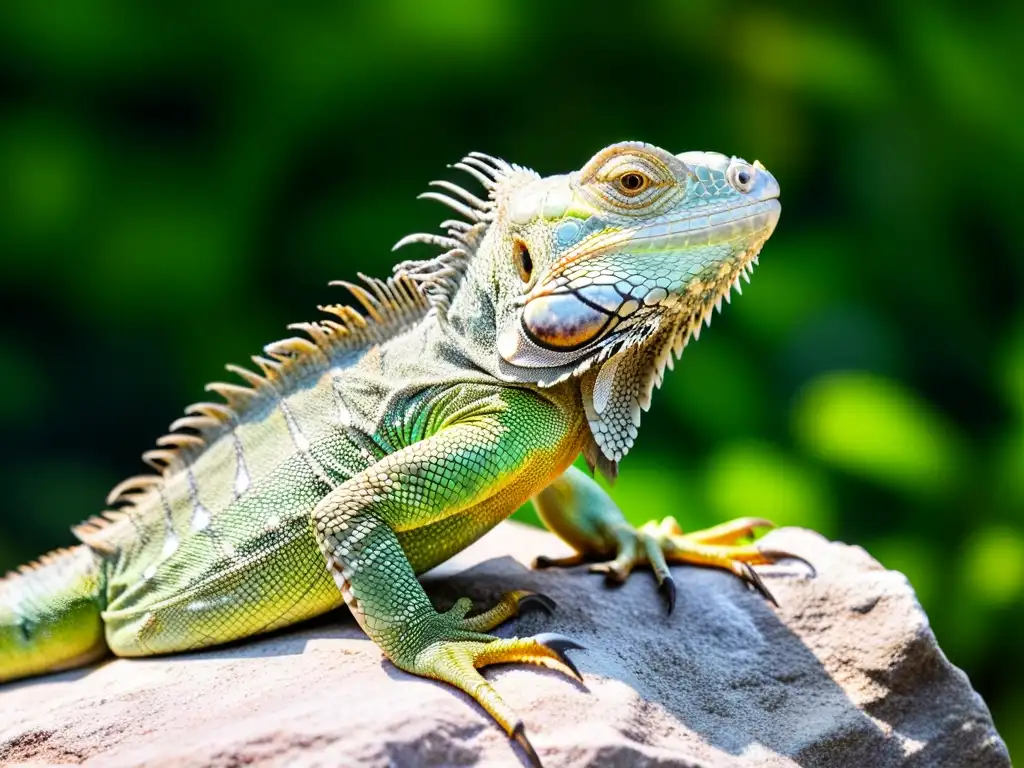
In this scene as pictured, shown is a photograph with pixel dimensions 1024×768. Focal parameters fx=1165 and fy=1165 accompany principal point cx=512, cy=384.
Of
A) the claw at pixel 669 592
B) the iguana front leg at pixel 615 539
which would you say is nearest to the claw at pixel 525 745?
the claw at pixel 669 592

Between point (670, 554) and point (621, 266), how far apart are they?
1160 millimetres

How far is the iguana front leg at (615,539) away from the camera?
3.71 m

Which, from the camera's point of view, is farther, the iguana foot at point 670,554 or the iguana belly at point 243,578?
the iguana foot at point 670,554

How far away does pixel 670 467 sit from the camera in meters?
5.84

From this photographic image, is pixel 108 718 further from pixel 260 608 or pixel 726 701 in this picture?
pixel 726 701

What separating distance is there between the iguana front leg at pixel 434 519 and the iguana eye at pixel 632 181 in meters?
0.61

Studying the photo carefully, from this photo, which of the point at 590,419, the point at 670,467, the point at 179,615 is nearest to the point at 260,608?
the point at 179,615

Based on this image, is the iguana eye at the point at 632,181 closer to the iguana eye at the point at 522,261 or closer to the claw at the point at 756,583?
the iguana eye at the point at 522,261

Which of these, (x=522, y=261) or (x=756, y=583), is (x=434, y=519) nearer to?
(x=522, y=261)

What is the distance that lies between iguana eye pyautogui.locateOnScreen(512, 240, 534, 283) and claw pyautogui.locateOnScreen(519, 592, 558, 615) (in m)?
0.87

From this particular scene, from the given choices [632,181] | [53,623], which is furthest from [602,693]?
[53,623]

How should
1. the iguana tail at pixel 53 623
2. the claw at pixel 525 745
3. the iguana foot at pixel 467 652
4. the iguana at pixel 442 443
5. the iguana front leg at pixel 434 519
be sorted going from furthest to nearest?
the iguana tail at pixel 53 623
the iguana at pixel 442 443
the iguana front leg at pixel 434 519
the iguana foot at pixel 467 652
the claw at pixel 525 745

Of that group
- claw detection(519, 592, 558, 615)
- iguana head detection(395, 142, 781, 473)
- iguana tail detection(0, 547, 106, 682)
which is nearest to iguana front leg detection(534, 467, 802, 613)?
claw detection(519, 592, 558, 615)

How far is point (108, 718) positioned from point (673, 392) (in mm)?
3682
